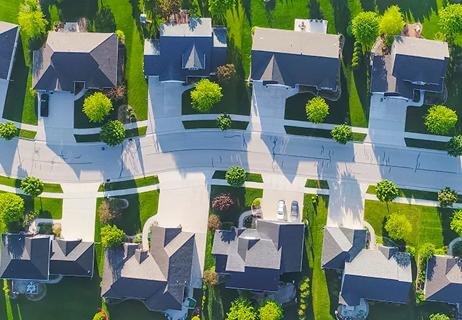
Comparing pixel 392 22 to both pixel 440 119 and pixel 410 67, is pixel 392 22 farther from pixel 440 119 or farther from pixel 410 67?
pixel 440 119

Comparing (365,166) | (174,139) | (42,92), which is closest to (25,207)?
(42,92)

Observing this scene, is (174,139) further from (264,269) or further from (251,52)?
(264,269)

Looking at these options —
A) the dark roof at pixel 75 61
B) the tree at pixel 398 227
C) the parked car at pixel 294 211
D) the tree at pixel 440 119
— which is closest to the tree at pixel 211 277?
the parked car at pixel 294 211

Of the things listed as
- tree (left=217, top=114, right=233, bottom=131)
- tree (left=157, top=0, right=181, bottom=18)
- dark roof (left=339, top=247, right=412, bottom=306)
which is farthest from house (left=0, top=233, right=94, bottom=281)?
dark roof (left=339, top=247, right=412, bottom=306)

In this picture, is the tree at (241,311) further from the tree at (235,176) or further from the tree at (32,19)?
the tree at (32,19)

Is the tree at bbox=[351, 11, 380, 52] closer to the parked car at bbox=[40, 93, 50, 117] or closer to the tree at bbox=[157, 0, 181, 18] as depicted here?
the tree at bbox=[157, 0, 181, 18]

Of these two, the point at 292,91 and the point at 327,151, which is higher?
the point at 292,91
